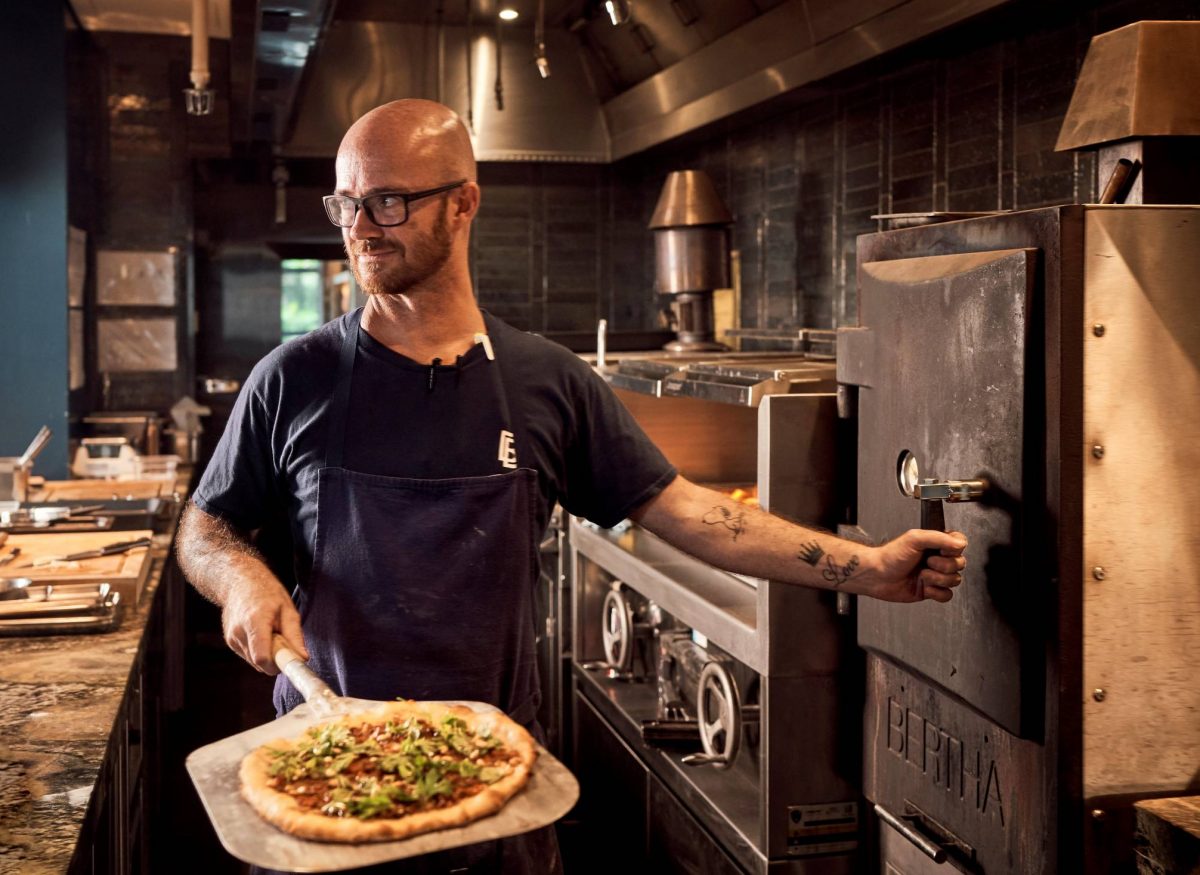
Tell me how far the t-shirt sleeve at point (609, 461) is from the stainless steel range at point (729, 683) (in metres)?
0.56

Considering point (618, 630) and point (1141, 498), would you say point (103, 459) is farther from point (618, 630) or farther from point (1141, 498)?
point (1141, 498)

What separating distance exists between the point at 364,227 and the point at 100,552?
6.55ft

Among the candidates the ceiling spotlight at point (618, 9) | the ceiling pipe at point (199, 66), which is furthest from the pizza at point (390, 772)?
the ceiling pipe at point (199, 66)

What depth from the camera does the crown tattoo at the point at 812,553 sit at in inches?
85.7

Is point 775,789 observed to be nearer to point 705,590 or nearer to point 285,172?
point 705,590

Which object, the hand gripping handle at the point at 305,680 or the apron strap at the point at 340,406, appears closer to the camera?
the hand gripping handle at the point at 305,680

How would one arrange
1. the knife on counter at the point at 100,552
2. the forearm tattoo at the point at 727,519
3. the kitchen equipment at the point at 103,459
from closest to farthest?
the forearm tattoo at the point at 727,519 → the knife on counter at the point at 100,552 → the kitchen equipment at the point at 103,459

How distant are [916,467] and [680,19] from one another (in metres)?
3.93

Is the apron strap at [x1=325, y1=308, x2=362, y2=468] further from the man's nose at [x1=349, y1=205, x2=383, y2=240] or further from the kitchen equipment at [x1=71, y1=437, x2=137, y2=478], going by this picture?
the kitchen equipment at [x1=71, y1=437, x2=137, y2=478]

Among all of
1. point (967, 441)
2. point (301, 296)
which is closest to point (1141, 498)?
point (967, 441)

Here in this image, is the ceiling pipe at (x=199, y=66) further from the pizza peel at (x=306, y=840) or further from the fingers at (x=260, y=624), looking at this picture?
the pizza peel at (x=306, y=840)

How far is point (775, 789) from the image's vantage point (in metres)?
2.84

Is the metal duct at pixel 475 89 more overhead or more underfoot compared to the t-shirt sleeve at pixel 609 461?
more overhead

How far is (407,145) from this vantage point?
210 centimetres
